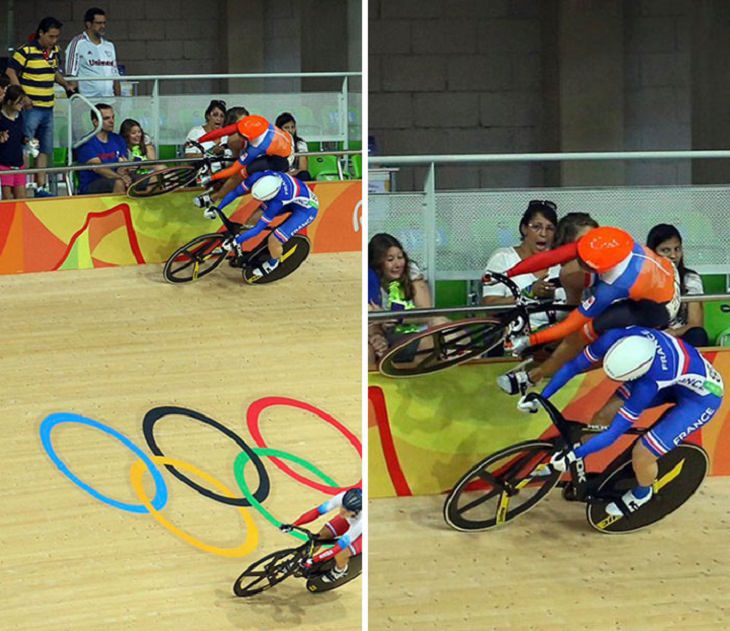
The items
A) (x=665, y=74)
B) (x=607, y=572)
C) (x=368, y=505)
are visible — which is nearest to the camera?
(x=607, y=572)

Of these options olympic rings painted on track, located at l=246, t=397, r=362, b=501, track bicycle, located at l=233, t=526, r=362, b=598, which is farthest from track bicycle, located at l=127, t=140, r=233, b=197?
track bicycle, located at l=233, t=526, r=362, b=598

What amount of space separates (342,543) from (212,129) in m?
1.12

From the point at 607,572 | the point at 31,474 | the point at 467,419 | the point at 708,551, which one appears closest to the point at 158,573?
the point at 31,474

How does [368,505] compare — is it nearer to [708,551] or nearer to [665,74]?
[708,551]

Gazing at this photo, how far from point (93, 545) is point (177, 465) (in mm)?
293

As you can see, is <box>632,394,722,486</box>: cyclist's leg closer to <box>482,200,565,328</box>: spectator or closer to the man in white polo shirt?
<box>482,200,565,328</box>: spectator

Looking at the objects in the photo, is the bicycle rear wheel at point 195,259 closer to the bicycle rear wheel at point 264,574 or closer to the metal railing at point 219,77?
the metal railing at point 219,77

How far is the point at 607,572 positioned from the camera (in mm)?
3123

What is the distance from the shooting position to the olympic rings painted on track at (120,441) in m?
3.29

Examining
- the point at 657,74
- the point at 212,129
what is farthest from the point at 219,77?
the point at 657,74

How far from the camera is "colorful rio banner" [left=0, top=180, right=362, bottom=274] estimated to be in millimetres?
3316

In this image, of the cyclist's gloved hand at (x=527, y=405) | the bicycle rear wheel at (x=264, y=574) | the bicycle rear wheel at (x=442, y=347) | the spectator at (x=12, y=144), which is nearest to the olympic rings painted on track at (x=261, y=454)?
the bicycle rear wheel at (x=264, y=574)

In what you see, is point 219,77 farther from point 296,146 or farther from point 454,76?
point 454,76

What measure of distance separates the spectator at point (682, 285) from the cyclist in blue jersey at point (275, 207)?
36.1 inches
